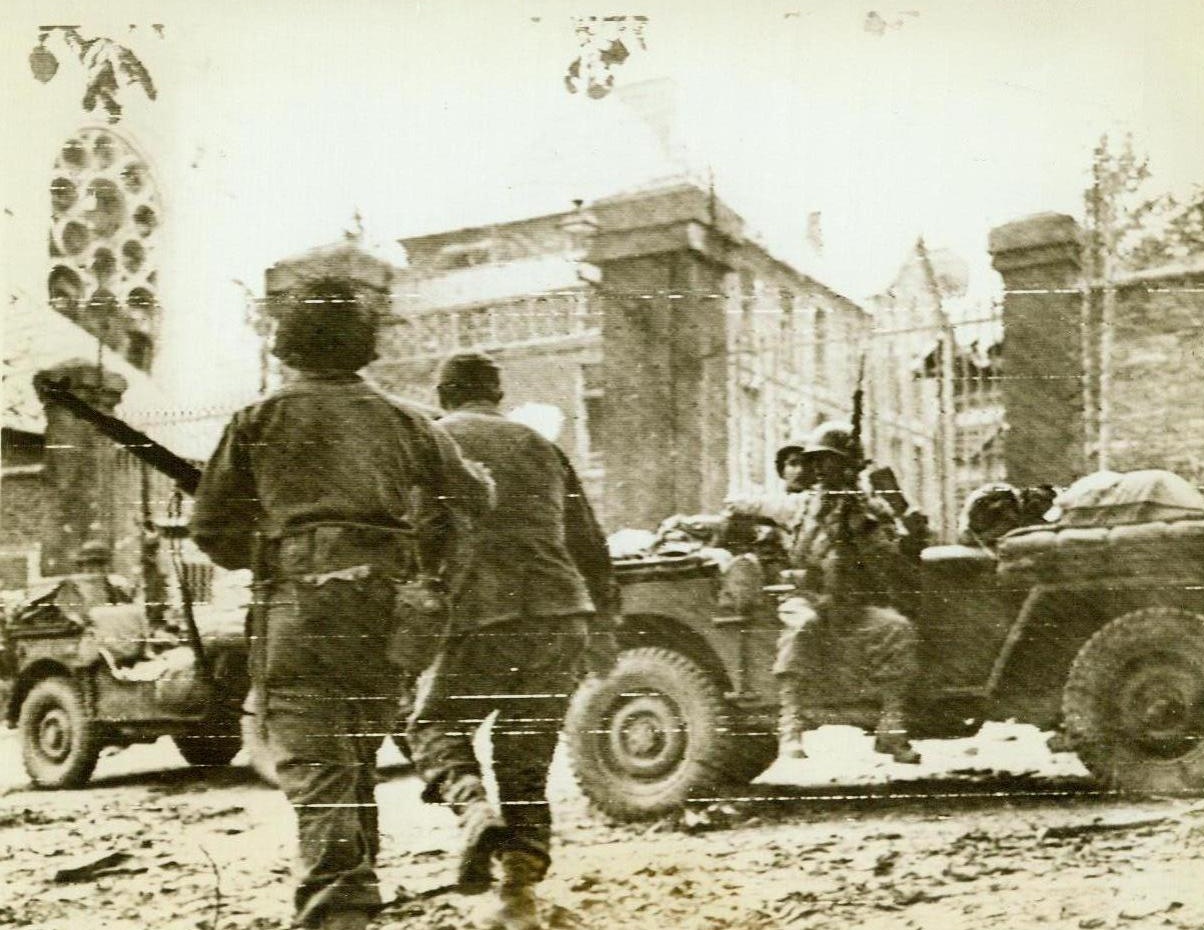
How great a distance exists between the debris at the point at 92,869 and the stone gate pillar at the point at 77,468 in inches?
27.9

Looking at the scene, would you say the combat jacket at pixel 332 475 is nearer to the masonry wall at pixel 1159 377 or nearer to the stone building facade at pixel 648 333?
the stone building facade at pixel 648 333

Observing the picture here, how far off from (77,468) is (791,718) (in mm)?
1841

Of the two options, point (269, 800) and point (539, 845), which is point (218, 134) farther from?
point (539, 845)

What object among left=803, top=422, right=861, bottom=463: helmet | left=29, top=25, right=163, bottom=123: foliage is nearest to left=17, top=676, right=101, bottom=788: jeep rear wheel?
left=29, top=25, right=163, bottom=123: foliage

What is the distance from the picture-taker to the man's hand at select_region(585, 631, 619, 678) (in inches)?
130

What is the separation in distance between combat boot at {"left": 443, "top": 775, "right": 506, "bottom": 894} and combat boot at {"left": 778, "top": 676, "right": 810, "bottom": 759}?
697 millimetres

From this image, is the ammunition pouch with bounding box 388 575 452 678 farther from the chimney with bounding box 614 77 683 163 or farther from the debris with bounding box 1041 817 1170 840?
the debris with bounding box 1041 817 1170 840

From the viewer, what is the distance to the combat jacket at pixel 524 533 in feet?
10.6

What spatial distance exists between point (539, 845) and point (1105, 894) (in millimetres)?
1319

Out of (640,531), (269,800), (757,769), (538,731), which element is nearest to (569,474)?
(640,531)

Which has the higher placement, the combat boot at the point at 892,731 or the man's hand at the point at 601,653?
the man's hand at the point at 601,653

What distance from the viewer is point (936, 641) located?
10.9ft

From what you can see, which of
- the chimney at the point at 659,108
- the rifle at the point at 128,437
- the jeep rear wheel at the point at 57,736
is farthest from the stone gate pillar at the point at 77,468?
the chimney at the point at 659,108

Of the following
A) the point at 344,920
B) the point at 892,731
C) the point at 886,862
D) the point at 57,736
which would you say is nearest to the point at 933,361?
the point at 892,731
